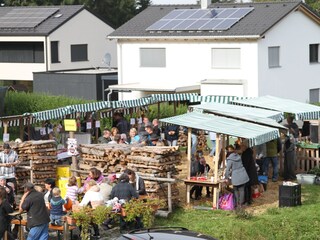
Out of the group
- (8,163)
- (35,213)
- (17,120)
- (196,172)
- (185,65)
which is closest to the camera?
(35,213)

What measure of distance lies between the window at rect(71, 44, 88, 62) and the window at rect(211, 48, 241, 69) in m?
19.1

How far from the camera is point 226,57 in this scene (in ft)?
150

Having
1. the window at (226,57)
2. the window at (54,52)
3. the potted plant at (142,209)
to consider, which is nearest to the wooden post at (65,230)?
the potted plant at (142,209)

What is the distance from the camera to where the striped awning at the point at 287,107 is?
28781mm

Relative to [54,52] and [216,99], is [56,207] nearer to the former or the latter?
[216,99]

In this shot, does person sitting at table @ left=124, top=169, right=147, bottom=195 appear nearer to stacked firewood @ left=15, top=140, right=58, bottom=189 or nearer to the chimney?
stacked firewood @ left=15, top=140, right=58, bottom=189

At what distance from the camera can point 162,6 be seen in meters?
52.0

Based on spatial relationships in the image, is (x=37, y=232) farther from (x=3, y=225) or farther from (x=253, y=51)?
(x=253, y=51)

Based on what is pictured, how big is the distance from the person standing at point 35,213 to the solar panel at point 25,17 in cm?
4198

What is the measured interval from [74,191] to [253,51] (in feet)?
79.8

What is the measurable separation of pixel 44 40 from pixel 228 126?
37.6 metres

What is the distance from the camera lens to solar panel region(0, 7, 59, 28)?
200ft

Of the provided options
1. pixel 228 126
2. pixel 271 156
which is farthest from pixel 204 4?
pixel 228 126

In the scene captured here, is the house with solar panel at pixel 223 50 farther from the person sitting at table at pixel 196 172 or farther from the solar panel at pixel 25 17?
the person sitting at table at pixel 196 172
